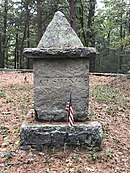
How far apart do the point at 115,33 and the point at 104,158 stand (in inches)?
1011

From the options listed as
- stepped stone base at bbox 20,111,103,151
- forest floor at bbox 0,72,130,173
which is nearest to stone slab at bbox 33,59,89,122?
stepped stone base at bbox 20,111,103,151

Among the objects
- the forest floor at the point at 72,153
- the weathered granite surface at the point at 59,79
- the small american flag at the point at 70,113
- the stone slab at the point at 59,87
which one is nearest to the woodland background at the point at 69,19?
the forest floor at the point at 72,153

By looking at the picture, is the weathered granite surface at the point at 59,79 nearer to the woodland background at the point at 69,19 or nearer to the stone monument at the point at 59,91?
the stone monument at the point at 59,91

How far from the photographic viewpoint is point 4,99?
753 cm

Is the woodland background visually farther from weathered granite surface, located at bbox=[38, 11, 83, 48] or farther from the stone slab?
the stone slab

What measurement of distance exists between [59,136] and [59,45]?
58.9 inches

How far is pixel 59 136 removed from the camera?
4.40 m

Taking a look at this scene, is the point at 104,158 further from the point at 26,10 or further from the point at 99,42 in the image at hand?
the point at 99,42

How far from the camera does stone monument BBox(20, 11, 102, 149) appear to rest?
439 cm

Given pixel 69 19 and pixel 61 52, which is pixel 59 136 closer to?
pixel 61 52

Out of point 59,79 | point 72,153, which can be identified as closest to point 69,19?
point 59,79

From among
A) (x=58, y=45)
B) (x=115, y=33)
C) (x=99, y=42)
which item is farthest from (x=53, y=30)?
(x=115, y=33)

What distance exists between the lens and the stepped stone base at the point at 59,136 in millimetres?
4389

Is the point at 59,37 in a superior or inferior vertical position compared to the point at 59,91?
superior
